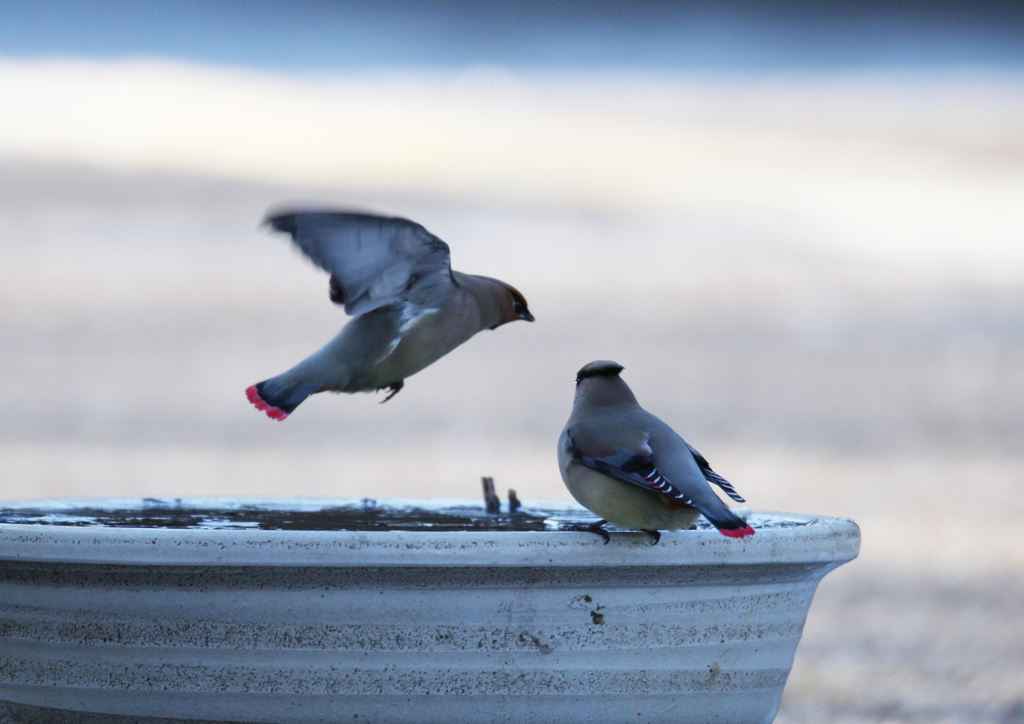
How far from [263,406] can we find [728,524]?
1.29 m

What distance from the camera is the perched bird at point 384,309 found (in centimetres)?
307

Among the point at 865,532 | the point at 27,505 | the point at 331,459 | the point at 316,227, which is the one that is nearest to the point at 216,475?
the point at 331,459

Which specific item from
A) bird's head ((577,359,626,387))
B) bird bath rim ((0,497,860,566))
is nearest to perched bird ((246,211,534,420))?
bird's head ((577,359,626,387))

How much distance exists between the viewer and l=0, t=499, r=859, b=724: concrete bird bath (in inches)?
94.7

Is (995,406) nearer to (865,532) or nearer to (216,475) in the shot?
(865,532)

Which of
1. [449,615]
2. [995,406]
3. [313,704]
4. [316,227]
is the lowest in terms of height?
[313,704]

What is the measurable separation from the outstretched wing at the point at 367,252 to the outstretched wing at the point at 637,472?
76 cm

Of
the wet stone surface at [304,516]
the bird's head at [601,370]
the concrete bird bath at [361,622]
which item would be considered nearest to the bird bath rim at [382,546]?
the concrete bird bath at [361,622]

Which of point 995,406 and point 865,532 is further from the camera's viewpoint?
point 995,406

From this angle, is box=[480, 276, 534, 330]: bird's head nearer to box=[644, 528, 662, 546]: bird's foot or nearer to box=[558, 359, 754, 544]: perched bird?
box=[558, 359, 754, 544]: perched bird

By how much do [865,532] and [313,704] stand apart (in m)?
6.56

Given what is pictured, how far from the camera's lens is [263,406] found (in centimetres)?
327

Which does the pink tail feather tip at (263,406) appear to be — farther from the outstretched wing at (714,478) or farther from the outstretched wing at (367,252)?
the outstretched wing at (714,478)

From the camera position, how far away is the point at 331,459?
34.8ft
